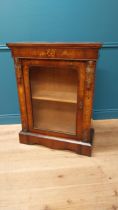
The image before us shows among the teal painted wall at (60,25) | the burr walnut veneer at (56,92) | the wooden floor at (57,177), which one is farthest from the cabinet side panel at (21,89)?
the teal painted wall at (60,25)

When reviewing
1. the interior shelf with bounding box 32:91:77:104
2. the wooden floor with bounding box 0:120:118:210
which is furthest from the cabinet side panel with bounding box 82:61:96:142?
the wooden floor with bounding box 0:120:118:210

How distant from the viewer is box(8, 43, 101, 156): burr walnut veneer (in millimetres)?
1235

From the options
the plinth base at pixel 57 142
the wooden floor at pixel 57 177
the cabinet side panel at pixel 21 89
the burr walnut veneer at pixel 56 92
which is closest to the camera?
the wooden floor at pixel 57 177

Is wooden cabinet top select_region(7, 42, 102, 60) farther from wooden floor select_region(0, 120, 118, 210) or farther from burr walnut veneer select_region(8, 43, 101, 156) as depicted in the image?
wooden floor select_region(0, 120, 118, 210)

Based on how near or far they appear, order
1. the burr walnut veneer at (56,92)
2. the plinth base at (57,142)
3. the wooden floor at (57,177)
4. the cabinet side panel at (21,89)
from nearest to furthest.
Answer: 1. the wooden floor at (57,177)
2. the burr walnut veneer at (56,92)
3. the cabinet side panel at (21,89)
4. the plinth base at (57,142)

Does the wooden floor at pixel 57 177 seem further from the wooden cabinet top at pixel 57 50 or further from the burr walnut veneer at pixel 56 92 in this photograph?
the wooden cabinet top at pixel 57 50

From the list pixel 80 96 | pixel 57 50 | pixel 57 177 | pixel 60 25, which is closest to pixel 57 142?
pixel 57 177

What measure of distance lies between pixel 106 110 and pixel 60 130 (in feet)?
2.14

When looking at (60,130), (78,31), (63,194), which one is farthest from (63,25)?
(63,194)

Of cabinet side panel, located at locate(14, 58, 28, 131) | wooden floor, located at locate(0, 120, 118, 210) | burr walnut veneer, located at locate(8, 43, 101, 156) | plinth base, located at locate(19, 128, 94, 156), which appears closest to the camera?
wooden floor, located at locate(0, 120, 118, 210)

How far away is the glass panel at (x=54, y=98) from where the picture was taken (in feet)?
4.56

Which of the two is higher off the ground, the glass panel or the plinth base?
the glass panel

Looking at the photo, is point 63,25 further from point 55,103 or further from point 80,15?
point 55,103

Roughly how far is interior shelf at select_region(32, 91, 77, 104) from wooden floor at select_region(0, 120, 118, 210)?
1.40 ft
